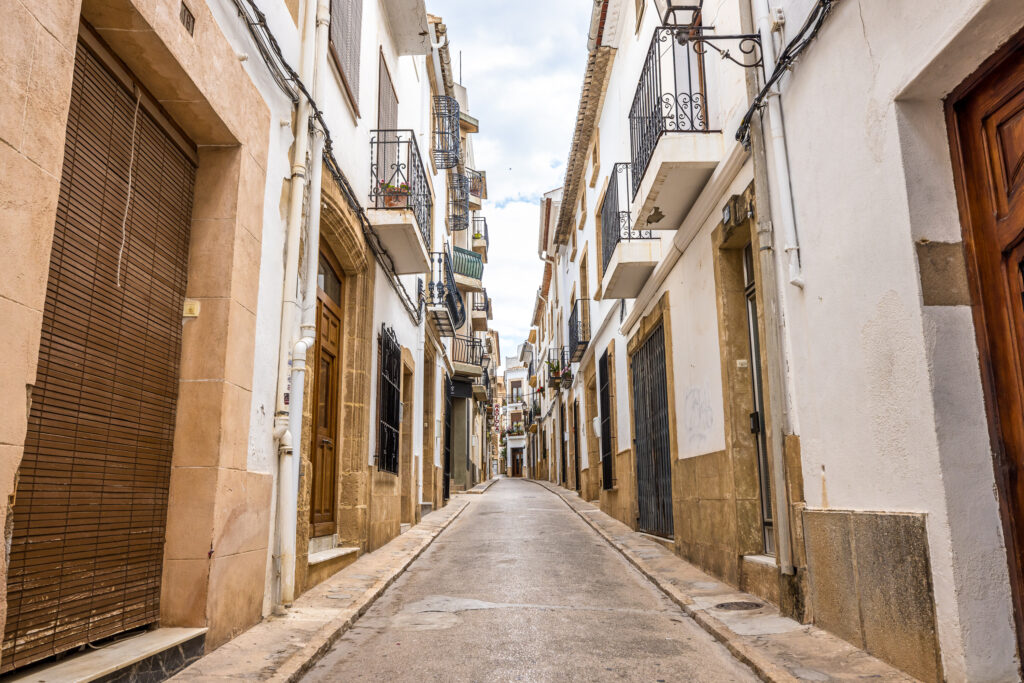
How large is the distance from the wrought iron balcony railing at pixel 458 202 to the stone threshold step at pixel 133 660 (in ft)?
51.0

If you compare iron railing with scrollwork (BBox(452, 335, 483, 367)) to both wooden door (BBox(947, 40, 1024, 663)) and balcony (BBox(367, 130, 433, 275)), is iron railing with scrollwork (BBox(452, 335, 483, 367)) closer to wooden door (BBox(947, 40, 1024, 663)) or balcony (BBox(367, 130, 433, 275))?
balcony (BBox(367, 130, 433, 275))

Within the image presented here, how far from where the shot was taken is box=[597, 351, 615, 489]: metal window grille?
14.9 meters

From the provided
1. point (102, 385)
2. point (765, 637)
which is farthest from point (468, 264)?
point (102, 385)

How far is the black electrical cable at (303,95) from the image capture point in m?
4.99

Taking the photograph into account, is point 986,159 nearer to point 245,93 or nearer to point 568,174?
point 245,93

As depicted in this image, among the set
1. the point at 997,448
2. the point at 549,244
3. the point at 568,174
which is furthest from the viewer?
the point at 549,244

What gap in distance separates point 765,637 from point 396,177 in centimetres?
745

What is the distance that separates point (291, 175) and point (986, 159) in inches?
180

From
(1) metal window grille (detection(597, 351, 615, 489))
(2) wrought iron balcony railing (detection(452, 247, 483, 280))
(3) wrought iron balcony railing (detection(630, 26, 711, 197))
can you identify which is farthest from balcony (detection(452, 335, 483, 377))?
(3) wrought iron balcony railing (detection(630, 26, 711, 197))

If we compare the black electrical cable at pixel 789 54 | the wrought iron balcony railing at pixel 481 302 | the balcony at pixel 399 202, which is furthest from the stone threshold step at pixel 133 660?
the wrought iron balcony railing at pixel 481 302

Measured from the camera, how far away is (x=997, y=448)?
3.50m

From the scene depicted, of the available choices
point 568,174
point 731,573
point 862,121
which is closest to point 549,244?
point 568,174

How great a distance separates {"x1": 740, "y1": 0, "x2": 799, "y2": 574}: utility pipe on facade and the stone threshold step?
12.5 feet

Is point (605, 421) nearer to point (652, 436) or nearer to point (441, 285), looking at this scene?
point (441, 285)
